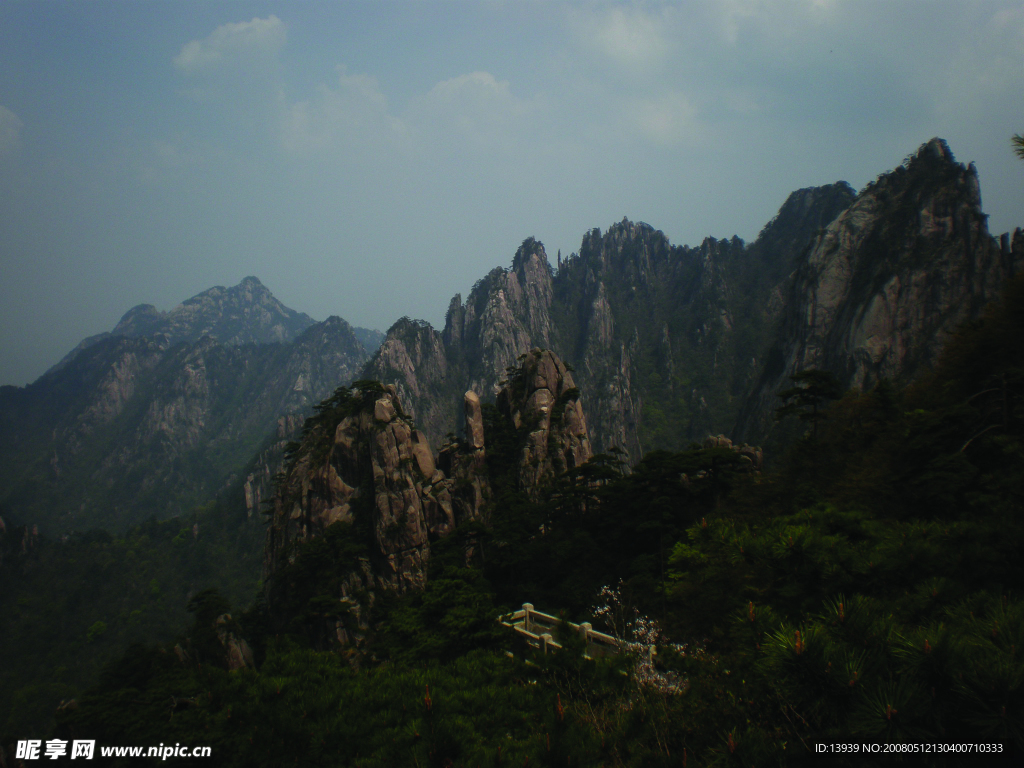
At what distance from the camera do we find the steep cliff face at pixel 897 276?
5675cm

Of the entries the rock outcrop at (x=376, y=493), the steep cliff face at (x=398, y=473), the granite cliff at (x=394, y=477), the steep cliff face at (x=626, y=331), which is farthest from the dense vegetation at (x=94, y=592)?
the steep cliff face at (x=626, y=331)

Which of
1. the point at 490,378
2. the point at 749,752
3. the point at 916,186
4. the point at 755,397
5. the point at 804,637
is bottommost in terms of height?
the point at 749,752

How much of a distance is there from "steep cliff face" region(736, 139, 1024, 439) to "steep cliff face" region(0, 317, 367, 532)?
147316mm

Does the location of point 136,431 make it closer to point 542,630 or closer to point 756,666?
point 542,630

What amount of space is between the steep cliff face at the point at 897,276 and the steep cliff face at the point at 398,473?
35.7 metres

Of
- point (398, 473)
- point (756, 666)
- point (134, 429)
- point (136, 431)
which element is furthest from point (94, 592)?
point (756, 666)

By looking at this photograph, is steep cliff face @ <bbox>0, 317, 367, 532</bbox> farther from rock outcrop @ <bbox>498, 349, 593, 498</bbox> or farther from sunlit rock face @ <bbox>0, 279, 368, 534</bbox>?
rock outcrop @ <bbox>498, 349, 593, 498</bbox>

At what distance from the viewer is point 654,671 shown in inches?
409

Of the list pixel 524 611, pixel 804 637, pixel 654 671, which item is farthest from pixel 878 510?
pixel 524 611

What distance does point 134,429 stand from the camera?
535 ft

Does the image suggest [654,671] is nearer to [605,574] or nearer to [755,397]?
[605,574]

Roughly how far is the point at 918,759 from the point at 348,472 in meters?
42.1

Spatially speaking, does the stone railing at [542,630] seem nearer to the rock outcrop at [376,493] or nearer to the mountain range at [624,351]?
the rock outcrop at [376,493]

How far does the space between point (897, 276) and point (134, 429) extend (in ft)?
651
